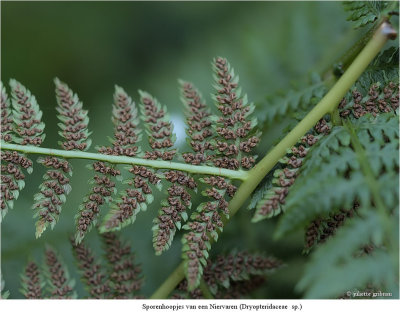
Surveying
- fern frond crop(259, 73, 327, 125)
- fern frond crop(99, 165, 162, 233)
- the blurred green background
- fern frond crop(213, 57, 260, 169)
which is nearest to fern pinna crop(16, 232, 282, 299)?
the blurred green background

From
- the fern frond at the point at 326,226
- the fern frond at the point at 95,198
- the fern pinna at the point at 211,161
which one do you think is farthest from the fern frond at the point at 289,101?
the fern frond at the point at 95,198

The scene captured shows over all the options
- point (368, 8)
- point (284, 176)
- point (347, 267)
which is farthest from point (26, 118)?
point (368, 8)

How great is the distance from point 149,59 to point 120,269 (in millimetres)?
2256

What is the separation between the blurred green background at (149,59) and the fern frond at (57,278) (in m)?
0.52

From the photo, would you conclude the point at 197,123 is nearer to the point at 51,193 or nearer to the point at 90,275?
the point at 51,193

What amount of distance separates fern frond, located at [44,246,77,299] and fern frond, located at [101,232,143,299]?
0.24 metres

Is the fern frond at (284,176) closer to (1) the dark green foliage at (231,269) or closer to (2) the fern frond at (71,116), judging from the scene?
(1) the dark green foliage at (231,269)

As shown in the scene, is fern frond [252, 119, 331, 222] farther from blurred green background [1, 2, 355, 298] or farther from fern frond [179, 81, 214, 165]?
blurred green background [1, 2, 355, 298]

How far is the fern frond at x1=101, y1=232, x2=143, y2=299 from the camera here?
2650 millimetres

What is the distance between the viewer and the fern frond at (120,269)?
2650 mm

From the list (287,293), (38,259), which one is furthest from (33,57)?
(287,293)

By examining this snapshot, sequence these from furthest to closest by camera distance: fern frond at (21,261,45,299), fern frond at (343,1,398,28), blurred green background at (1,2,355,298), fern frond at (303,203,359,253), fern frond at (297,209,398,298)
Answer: blurred green background at (1,2,355,298), fern frond at (21,261,45,299), fern frond at (343,1,398,28), fern frond at (303,203,359,253), fern frond at (297,209,398,298)

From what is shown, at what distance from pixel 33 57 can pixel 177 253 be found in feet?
8.11
